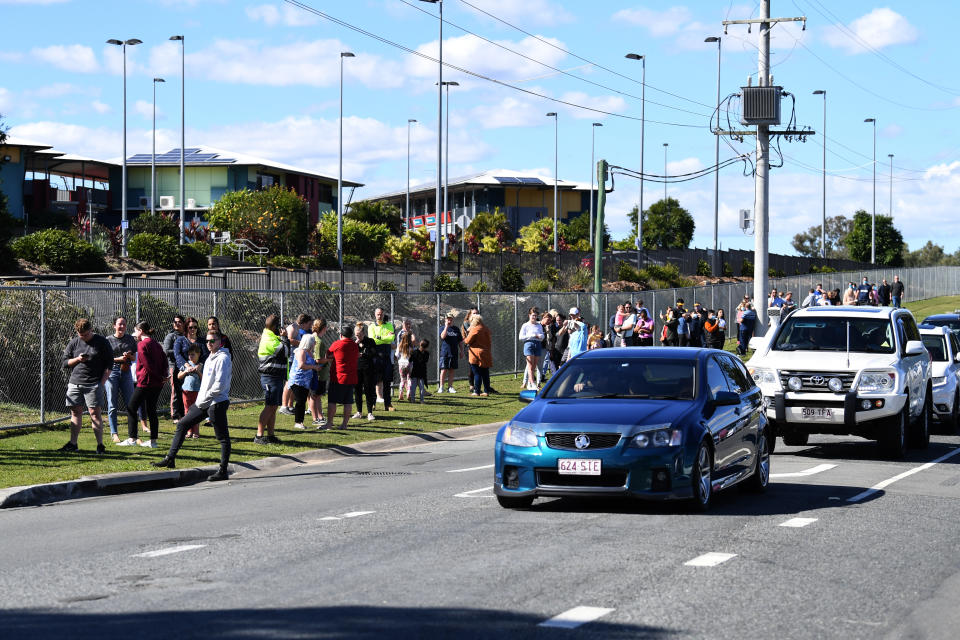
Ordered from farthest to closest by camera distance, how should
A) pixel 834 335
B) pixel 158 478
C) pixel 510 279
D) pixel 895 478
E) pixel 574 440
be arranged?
pixel 510 279, pixel 834 335, pixel 158 478, pixel 895 478, pixel 574 440

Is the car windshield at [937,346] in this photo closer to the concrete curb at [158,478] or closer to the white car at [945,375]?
the white car at [945,375]

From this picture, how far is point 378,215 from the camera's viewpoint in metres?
92.6

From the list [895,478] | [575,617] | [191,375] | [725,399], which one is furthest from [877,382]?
[575,617]

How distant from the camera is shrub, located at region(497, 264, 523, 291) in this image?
183 ft

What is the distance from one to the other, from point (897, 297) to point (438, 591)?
51.0 m

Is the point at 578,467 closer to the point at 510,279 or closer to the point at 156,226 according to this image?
the point at 510,279

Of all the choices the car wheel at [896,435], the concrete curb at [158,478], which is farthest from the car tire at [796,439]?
the concrete curb at [158,478]

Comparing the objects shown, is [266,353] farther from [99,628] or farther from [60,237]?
[60,237]

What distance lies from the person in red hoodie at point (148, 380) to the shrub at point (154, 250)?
33.4 metres

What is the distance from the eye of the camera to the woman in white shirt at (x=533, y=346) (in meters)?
27.6

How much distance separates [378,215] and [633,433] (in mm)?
82844

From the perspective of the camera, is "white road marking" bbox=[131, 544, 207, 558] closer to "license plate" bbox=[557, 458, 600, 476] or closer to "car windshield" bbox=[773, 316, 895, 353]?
"license plate" bbox=[557, 458, 600, 476]

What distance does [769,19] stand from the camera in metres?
34.4

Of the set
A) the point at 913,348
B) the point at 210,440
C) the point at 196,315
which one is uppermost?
the point at 196,315
